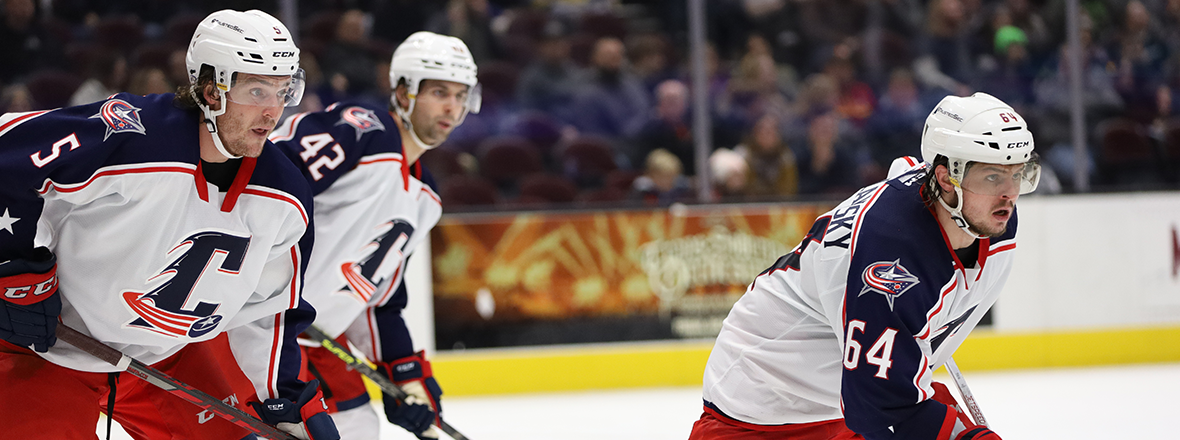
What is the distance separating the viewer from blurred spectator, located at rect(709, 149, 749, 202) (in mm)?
5180

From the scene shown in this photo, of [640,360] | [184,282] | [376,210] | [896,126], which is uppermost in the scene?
[184,282]

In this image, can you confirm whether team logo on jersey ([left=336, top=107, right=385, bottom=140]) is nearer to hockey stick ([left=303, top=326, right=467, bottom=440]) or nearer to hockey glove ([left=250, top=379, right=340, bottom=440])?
hockey stick ([left=303, top=326, right=467, bottom=440])

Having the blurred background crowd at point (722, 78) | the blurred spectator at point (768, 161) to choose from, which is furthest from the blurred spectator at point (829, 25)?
the blurred spectator at point (768, 161)

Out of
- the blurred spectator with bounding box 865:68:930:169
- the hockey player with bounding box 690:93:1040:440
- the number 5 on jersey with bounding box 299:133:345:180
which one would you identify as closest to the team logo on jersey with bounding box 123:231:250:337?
the number 5 on jersey with bounding box 299:133:345:180

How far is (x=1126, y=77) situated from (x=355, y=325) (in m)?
4.48

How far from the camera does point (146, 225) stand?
1841 mm

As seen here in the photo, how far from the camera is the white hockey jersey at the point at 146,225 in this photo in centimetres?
174

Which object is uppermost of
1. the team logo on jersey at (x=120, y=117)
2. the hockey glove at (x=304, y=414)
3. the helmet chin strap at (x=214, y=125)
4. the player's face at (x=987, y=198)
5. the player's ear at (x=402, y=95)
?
the team logo on jersey at (x=120, y=117)

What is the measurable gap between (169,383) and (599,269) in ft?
9.69

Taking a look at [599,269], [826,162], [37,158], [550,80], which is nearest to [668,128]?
[550,80]

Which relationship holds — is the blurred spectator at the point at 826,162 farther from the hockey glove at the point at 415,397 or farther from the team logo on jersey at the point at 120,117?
the team logo on jersey at the point at 120,117

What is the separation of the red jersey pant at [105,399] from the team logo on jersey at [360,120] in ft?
2.36

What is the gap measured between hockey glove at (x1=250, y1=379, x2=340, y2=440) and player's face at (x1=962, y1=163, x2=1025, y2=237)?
1275mm

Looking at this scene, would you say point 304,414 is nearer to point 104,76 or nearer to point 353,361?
point 353,361
